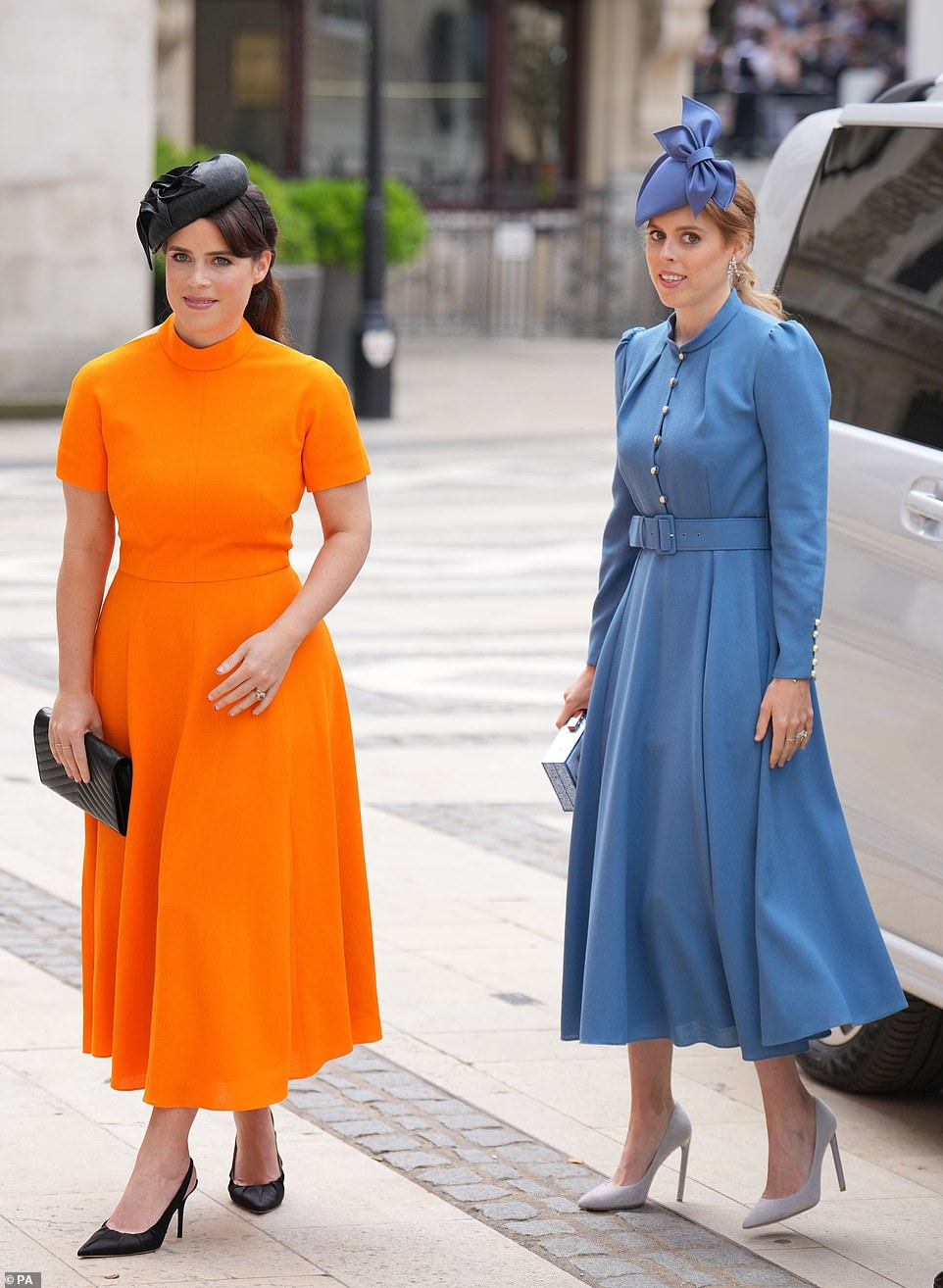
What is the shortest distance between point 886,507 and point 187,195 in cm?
155

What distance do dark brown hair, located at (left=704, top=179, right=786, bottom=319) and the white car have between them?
0.60m

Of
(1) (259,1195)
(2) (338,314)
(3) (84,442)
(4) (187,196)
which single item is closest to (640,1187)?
(1) (259,1195)

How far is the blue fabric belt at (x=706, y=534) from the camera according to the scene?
3.99 m

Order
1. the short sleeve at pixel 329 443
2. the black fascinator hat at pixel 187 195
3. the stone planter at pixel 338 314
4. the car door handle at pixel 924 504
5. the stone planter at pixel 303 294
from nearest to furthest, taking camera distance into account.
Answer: the black fascinator hat at pixel 187 195
the short sleeve at pixel 329 443
the car door handle at pixel 924 504
the stone planter at pixel 303 294
the stone planter at pixel 338 314

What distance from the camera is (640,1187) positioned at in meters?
4.23

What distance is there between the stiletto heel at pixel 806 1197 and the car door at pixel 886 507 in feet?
1.58

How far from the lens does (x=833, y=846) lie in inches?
156

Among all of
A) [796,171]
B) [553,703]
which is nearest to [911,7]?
[553,703]

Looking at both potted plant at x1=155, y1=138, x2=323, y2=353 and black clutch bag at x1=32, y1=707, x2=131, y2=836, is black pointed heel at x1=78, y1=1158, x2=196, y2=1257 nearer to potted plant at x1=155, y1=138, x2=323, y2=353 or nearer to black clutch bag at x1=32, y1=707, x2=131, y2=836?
black clutch bag at x1=32, y1=707, x2=131, y2=836

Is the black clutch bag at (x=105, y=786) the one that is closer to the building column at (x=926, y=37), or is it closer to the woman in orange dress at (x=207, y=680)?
the woman in orange dress at (x=207, y=680)

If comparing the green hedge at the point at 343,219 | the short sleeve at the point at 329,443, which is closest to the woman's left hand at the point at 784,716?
the short sleeve at the point at 329,443

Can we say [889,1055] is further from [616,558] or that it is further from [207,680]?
[207,680]

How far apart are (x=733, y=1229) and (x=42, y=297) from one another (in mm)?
16829

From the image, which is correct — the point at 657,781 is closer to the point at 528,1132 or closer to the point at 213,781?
the point at 213,781
